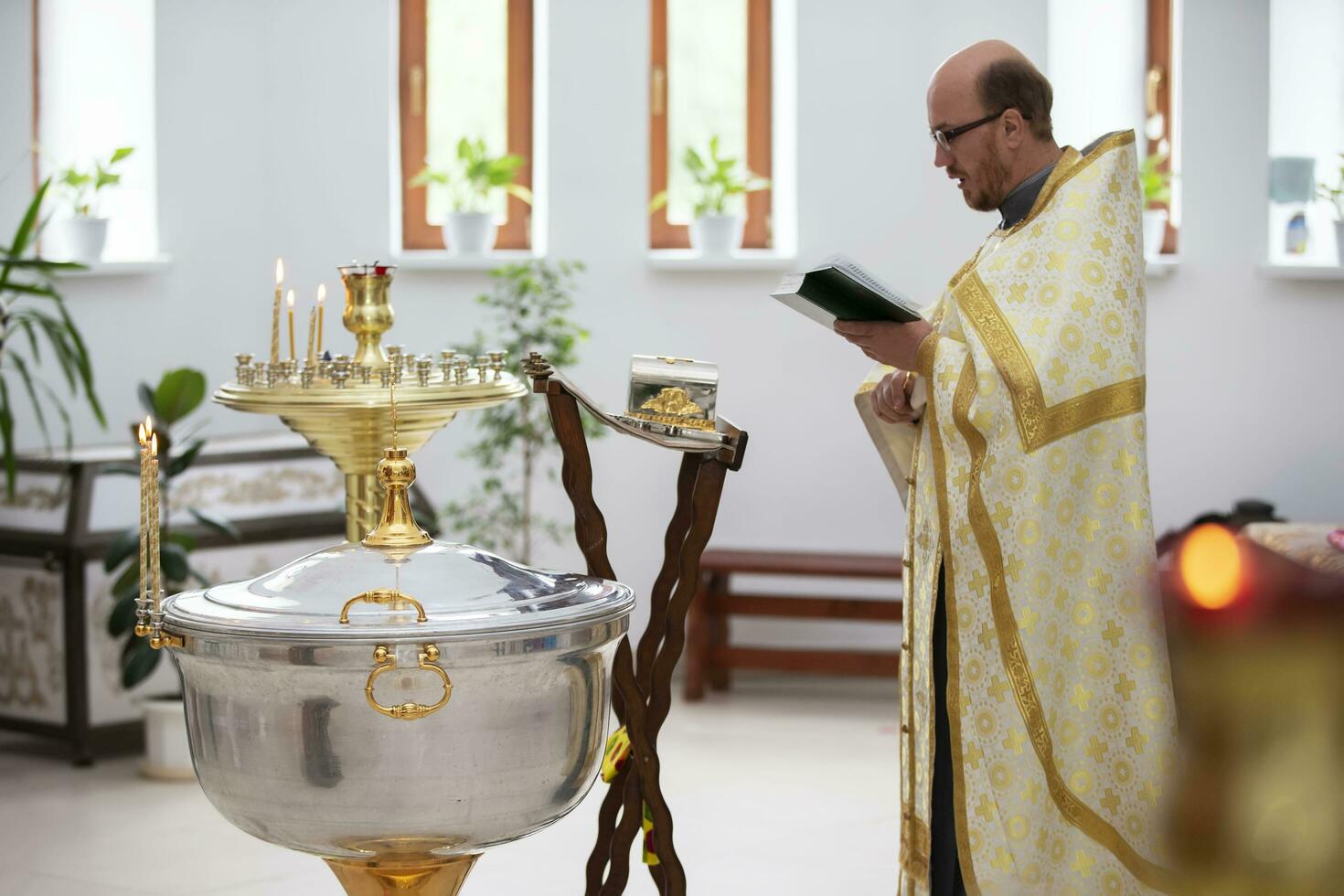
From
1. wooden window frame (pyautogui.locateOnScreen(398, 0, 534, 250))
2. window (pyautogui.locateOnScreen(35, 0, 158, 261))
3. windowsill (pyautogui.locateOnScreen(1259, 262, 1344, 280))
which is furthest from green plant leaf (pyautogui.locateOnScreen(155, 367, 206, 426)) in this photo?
windowsill (pyautogui.locateOnScreen(1259, 262, 1344, 280))

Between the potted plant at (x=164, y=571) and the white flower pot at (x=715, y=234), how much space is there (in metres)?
2.08

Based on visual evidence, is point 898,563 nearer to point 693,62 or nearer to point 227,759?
point 693,62

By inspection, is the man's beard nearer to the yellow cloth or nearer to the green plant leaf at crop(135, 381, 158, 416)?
the yellow cloth

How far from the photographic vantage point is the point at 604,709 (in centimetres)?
244

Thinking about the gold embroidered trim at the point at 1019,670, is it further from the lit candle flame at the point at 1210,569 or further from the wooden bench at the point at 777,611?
the wooden bench at the point at 777,611

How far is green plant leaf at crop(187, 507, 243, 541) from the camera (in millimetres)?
4875

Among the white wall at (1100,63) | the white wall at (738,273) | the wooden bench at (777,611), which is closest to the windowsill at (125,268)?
the white wall at (738,273)

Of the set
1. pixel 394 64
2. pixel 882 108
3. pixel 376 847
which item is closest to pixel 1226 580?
pixel 376 847

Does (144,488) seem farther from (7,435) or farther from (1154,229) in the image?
(1154,229)

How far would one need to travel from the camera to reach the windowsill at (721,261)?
6129mm

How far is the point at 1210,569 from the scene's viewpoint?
72 centimetres

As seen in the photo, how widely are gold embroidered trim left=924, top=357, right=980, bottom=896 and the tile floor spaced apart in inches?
47.0

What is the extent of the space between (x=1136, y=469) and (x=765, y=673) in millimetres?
3853

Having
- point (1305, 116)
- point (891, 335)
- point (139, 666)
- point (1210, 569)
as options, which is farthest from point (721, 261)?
point (1210, 569)
